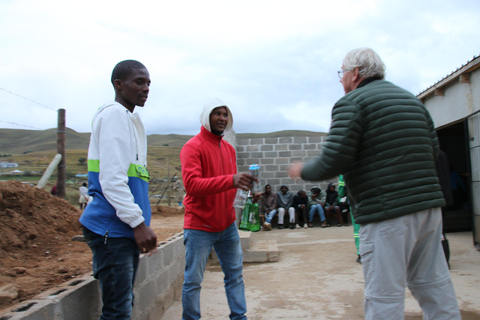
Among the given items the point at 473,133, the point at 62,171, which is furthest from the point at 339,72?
the point at 62,171

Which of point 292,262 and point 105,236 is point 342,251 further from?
point 105,236

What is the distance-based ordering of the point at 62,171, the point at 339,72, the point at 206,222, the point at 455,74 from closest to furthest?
the point at 339,72 < the point at 206,222 < the point at 455,74 < the point at 62,171

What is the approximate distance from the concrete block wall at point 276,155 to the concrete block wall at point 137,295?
291 inches

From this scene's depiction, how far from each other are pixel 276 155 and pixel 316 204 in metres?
1.93

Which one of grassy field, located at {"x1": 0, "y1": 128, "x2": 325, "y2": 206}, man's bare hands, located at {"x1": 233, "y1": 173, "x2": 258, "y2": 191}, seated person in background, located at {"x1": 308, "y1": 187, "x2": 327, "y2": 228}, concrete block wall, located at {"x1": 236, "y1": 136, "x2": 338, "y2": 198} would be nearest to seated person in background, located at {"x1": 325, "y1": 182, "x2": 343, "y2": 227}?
seated person in background, located at {"x1": 308, "y1": 187, "x2": 327, "y2": 228}

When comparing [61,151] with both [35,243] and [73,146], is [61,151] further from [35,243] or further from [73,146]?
[73,146]

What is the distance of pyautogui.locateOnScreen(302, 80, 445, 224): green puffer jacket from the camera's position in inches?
81.0

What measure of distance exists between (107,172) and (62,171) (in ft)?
28.4

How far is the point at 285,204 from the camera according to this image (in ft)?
37.9

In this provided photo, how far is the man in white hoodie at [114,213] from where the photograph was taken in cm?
198

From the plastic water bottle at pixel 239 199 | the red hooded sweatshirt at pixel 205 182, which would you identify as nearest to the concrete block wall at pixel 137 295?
the red hooded sweatshirt at pixel 205 182

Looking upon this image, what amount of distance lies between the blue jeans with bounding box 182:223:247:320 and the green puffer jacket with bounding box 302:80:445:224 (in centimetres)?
116

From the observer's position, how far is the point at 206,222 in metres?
2.91

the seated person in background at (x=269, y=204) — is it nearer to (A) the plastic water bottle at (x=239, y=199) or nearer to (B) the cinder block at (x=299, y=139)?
(B) the cinder block at (x=299, y=139)
